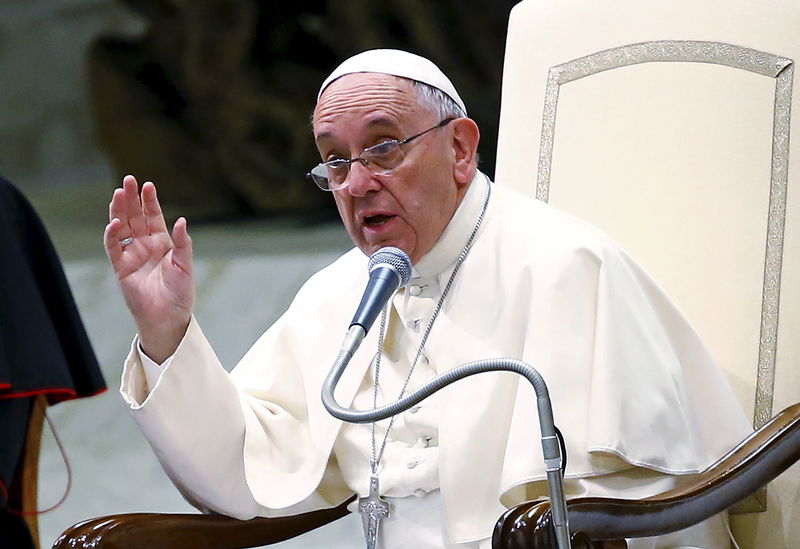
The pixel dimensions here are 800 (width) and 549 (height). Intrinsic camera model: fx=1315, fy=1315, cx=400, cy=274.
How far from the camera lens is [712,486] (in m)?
2.18

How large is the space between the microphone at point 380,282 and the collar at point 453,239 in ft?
2.24

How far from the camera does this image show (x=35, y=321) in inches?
138

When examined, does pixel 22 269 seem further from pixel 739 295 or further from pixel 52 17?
pixel 52 17

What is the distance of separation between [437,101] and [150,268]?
2.24 feet

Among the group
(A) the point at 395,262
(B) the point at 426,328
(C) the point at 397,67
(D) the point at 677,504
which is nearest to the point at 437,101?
(C) the point at 397,67

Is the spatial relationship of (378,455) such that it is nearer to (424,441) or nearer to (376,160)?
(424,441)

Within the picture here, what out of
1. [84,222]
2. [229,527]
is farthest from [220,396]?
[84,222]

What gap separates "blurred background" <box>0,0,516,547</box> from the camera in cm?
686

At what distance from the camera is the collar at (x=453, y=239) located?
265 centimetres

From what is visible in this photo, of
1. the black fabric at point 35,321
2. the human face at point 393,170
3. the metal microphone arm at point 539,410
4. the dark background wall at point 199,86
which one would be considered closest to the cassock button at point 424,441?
the human face at point 393,170

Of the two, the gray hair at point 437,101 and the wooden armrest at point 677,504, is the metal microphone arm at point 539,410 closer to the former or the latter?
the wooden armrest at point 677,504

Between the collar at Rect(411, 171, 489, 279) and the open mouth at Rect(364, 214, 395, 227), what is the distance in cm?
13

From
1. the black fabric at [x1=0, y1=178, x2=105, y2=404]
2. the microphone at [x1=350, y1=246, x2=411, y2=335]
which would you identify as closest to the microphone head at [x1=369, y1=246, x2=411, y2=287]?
the microphone at [x1=350, y1=246, x2=411, y2=335]

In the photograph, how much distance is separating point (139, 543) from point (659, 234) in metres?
1.27
